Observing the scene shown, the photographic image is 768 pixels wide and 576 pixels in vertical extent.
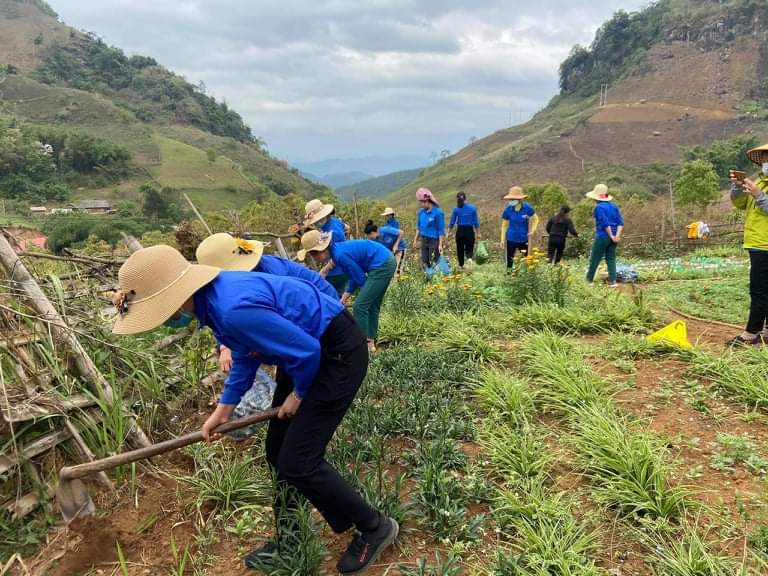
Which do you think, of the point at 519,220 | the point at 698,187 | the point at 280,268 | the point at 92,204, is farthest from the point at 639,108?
the point at 280,268

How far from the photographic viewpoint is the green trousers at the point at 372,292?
485cm

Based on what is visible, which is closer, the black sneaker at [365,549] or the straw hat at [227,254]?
the black sneaker at [365,549]

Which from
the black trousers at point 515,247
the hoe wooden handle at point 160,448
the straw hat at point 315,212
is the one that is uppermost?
the straw hat at point 315,212

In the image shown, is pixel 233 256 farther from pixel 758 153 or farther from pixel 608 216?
pixel 608 216

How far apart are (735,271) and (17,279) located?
10.3 m

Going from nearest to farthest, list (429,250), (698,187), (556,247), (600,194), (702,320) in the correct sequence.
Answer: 1. (702,320)
2. (600,194)
3. (429,250)
4. (556,247)
5. (698,187)

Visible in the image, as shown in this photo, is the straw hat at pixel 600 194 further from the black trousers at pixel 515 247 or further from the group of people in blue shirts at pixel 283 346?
the group of people in blue shirts at pixel 283 346

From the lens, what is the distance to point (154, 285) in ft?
6.75

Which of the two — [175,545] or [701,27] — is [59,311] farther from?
[701,27]

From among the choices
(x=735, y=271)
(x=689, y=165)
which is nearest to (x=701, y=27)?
(x=689, y=165)

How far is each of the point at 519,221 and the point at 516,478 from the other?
6013mm

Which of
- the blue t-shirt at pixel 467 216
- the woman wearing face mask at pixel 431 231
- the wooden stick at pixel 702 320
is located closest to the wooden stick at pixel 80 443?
the wooden stick at pixel 702 320

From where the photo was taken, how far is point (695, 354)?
4273 millimetres

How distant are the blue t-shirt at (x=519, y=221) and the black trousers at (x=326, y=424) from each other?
6537mm
